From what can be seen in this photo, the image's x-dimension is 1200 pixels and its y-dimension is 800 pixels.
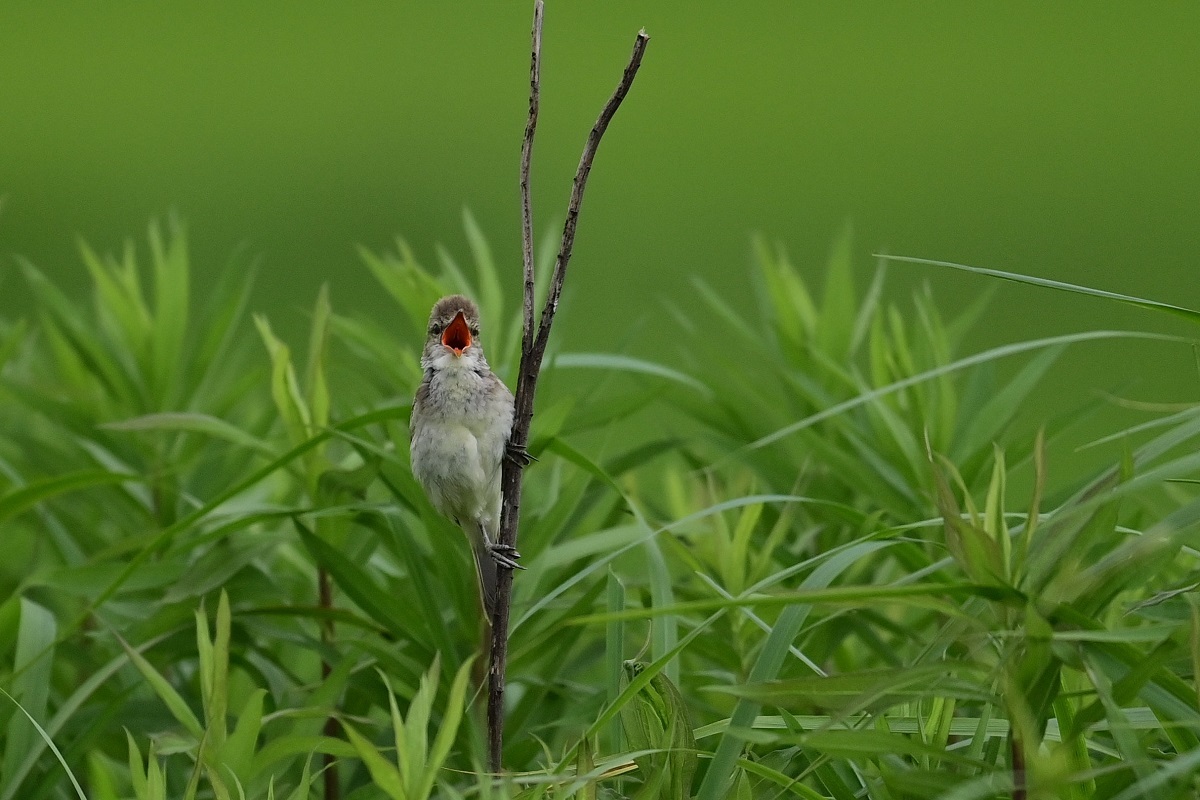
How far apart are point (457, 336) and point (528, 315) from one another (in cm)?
67

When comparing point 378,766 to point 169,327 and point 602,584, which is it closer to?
point 602,584

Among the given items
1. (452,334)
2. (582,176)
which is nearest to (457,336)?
(452,334)

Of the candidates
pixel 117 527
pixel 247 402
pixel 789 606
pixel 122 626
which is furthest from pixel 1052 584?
pixel 247 402

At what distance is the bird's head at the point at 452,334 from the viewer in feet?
5.97

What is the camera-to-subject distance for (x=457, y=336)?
182 cm

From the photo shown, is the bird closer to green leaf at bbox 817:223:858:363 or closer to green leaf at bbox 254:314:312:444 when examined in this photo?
green leaf at bbox 254:314:312:444

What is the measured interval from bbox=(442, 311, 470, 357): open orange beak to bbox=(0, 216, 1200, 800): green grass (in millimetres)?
135

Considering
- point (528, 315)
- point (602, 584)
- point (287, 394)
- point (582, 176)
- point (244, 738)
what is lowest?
point (602, 584)

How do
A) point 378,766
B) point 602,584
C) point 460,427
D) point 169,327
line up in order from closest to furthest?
point 378,766 → point 602,584 → point 460,427 → point 169,327

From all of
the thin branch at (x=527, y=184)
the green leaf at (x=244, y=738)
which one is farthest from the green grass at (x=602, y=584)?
the thin branch at (x=527, y=184)

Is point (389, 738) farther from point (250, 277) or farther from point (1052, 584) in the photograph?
point (1052, 584)

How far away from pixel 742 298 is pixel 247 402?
293 cm

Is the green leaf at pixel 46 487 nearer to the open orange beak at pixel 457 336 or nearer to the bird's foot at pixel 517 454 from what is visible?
the open orange beak at pixel 457 336

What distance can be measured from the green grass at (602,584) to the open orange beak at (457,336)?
14cm
